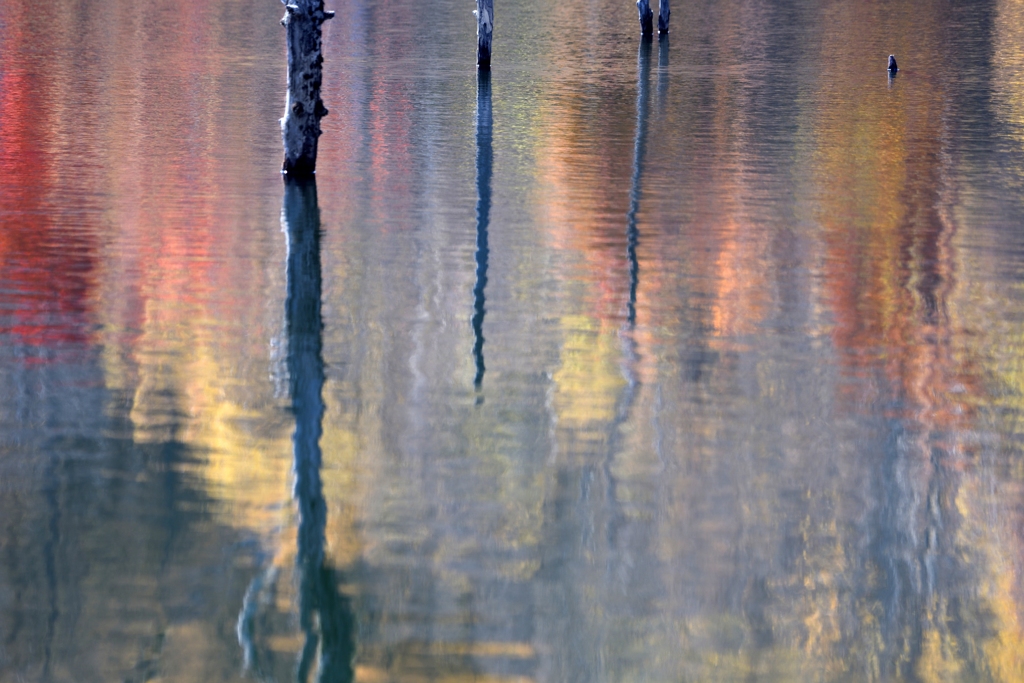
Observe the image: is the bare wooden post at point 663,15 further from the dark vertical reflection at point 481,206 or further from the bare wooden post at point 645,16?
the dark vertical reflection at point 481,206

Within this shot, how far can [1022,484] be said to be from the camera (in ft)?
21.9

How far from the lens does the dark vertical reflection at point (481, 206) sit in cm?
913

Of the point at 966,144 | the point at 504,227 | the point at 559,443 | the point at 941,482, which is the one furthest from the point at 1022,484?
the point at 966,144

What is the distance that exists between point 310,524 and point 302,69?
31.5 feet

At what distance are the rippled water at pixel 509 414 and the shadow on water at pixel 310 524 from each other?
0.02 meters

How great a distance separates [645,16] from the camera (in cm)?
4069

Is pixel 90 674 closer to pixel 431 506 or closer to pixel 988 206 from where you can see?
pixel 431 506

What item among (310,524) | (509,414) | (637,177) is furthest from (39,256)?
(637,177)

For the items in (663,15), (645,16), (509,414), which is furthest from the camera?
(663,15)

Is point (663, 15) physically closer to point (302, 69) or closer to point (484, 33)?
point (484, 33)

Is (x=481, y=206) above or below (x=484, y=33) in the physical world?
below

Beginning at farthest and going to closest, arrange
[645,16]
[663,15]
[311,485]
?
[663,15], [645,16], [311,485]

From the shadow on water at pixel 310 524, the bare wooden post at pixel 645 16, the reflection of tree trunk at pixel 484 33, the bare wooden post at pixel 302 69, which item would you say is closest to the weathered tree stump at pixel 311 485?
the shadow on water at pixel 310 524

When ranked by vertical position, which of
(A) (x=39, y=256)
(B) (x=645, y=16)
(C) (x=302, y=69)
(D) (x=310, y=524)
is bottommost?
(D) (x=310, y=524)
